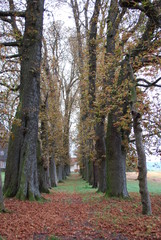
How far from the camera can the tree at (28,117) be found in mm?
10406

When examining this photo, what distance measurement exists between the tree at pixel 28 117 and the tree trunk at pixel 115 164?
10.9ft

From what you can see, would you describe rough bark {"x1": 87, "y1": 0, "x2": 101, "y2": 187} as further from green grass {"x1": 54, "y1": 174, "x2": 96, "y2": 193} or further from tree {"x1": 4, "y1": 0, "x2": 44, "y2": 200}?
tree {"x1": 4, "y1": 0, "x2": 44, "y2": 200}

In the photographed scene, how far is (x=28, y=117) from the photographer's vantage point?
10.9m

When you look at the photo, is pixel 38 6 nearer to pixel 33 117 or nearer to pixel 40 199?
pixel 33 117

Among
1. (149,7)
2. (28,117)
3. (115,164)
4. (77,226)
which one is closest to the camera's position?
(77,226)

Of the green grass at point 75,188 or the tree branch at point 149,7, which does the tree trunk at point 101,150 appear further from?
the tree branch at point 149,7

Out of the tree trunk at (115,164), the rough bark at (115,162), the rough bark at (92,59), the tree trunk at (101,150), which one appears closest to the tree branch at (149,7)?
the rough bark at (92,59)

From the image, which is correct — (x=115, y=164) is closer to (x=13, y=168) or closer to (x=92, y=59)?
(x=13, y=168)

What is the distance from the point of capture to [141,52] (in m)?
8.88

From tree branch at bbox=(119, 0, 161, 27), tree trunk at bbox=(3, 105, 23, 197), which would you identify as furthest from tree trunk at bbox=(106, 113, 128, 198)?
tree branch at bbox=(119, 0, 161, 27)

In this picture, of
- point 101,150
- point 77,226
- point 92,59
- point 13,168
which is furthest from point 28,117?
point 92,59

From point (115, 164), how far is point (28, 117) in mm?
4446

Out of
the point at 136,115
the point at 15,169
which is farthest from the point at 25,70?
the point at 136,115

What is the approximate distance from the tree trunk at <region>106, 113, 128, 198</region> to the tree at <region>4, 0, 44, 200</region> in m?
3.34
